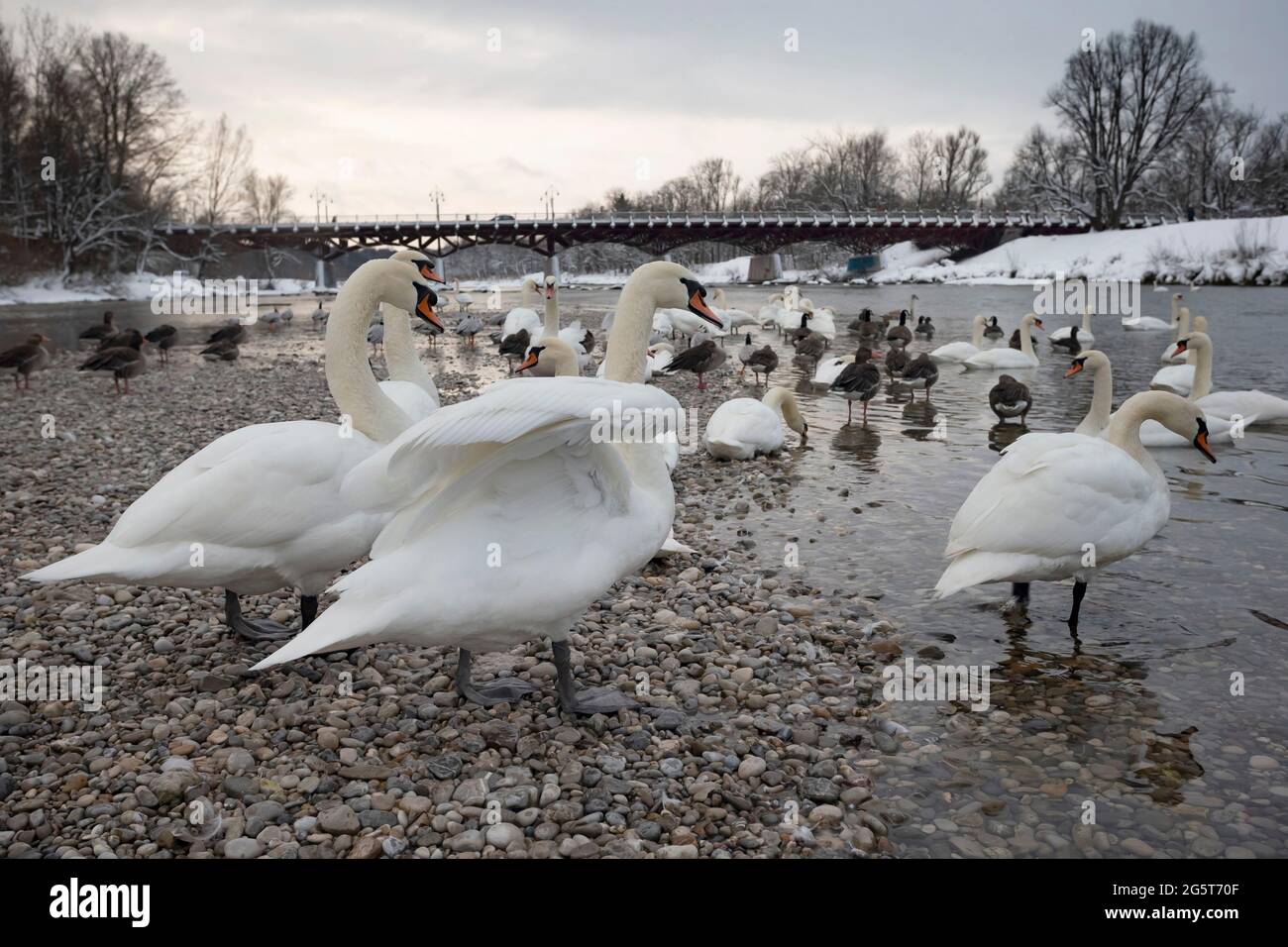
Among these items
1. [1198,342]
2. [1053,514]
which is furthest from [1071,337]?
[1053,514]

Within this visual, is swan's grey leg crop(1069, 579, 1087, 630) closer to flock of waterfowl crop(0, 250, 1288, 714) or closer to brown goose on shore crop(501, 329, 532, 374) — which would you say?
flock of waterfowl crop(0, 250, 1288, 714)

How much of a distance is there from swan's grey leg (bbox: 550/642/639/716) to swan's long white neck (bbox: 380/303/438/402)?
4.09m

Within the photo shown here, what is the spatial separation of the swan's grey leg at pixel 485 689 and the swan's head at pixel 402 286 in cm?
210

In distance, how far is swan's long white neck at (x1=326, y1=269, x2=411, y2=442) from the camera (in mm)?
4930

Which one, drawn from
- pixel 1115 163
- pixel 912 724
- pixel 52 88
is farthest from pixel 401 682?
pixel 1115 163

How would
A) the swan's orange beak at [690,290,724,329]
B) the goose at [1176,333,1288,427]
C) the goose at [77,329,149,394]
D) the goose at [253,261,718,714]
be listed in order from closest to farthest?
the goose at [253,261,718,714]
the swan's orange beak at [690,290,724,329]
the goose at [1176,333,1288,427]
the goose at [77,329,149,394]

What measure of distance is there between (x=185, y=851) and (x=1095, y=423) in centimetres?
735

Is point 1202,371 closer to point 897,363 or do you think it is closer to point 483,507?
point 897,363

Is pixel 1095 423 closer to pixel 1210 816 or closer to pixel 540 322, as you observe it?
pixel 1210 816

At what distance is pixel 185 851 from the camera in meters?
3.01

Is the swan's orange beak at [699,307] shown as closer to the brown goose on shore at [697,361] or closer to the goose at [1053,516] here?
the goose at [1053,516]

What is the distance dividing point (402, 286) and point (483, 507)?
2233 mm

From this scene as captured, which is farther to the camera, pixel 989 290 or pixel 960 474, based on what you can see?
pixel 989 290

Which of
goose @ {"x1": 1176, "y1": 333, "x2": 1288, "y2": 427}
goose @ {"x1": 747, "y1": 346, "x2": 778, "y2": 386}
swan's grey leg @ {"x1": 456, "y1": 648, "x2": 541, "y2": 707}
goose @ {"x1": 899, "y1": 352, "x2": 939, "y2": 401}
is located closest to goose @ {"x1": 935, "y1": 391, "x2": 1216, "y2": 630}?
swan's grey leg @ {"x1": 456, "y1": 648, "x2": 541, "y2": 707}
